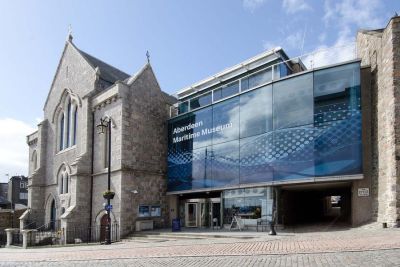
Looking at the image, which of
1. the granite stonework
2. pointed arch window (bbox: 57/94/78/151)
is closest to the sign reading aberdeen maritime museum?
the granite stonework

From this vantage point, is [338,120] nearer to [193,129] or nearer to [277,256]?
[277,256]

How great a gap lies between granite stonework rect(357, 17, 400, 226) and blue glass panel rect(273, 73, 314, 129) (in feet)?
10.0

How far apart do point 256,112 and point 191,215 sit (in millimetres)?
9775

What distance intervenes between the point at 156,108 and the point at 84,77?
7063mm

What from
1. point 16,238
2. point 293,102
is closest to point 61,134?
point 16,238

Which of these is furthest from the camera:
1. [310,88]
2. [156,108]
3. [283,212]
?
[156,108]

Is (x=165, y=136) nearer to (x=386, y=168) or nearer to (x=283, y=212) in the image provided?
(x=283, y=212)

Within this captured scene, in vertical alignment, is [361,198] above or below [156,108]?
below

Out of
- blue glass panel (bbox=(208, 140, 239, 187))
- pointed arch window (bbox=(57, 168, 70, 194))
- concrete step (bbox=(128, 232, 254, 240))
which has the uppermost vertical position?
blue glass panel (bbox=(208, 140, 239, 187))

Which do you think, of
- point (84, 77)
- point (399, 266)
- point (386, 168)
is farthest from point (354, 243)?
point (84, 77)

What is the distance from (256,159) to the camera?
21.7 meters

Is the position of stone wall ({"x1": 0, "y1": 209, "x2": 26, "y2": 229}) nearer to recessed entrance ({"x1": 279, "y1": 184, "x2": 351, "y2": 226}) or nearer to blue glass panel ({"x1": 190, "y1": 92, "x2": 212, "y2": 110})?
blue glass panel ({"x1": 190, "y1": 92, "x2": 212, "y2": 110})

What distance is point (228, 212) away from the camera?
2364 centimetres

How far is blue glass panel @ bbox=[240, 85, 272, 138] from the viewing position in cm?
2127
